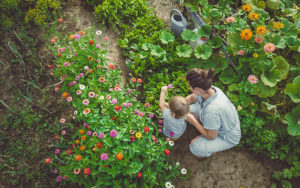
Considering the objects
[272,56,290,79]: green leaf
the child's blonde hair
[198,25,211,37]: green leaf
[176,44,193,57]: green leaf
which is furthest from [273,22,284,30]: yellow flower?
the child's blonde hair

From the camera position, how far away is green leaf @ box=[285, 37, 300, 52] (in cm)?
315

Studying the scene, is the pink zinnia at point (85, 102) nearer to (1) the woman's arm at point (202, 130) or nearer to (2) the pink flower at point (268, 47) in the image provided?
(1) the woman's arm at point (202, 130)

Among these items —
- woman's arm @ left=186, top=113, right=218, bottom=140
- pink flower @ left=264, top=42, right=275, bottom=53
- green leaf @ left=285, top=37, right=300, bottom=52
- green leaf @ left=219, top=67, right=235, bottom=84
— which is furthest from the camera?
green leaf @ left=219, top=67, right=235, bottom=84

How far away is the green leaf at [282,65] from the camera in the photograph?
121 inches

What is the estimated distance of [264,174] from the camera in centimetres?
293

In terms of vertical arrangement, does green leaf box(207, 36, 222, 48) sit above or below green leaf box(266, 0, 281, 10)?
below

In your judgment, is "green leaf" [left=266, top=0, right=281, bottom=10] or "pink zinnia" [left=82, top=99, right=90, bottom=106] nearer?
"pink zinnia" [left=82, top=99, right=90, bottom=106]

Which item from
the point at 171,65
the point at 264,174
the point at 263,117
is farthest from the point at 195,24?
the point at 264,174

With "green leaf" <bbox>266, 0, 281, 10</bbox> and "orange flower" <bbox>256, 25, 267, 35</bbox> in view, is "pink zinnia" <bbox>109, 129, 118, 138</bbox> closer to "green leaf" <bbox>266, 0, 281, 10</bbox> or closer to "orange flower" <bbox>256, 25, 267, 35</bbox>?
"orange flower" <bbox>256, 25, 267, 35</bbox>

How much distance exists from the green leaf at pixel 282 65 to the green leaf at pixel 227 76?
2.11 feet

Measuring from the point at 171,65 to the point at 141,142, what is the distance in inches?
68.7

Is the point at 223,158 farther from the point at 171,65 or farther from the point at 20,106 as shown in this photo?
the point at 20,106

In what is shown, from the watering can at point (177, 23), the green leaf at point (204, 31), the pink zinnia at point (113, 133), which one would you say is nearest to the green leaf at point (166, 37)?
the watering can at point (177, 23)

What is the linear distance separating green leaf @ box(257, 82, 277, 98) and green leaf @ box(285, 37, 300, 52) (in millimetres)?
759
